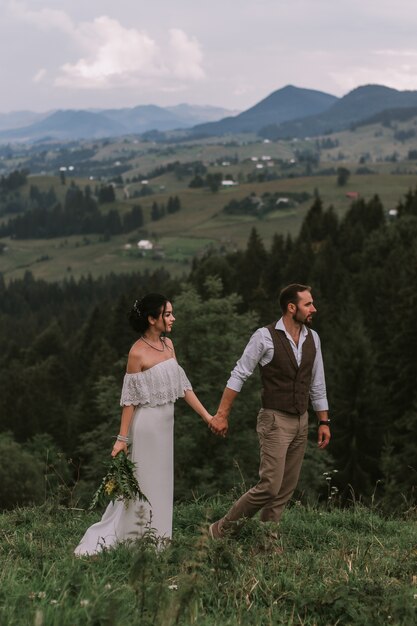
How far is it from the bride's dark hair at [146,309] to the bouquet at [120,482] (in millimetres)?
1298

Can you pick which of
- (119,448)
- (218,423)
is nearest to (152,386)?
(119,448)

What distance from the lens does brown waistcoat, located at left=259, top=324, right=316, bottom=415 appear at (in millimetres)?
7762

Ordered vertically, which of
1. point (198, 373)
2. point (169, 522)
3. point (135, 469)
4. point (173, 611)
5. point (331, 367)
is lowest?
point (331, 367)

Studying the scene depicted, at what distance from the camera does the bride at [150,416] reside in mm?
7734

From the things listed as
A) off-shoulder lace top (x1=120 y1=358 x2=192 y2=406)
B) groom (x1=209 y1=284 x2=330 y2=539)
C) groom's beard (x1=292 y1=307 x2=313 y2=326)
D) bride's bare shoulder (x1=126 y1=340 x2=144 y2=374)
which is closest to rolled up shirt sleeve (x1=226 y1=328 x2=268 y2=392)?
groom (x1=209 y1=284 x2=330 y2=539)

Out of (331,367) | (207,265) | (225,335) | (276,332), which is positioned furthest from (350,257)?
(276,332)

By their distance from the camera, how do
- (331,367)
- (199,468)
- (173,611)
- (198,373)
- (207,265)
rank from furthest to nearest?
(207,265)
(331,367)
(198,373)
(199,468)
(173,611)

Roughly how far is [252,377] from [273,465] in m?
29.4

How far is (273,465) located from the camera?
25.4ft

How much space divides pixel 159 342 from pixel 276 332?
1200 millimetres

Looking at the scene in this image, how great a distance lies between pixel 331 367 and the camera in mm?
50750

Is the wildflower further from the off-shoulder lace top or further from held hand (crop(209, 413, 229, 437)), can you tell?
held hand (crop(209, 413, 229, 437))

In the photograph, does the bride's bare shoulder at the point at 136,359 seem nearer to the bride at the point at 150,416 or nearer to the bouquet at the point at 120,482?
the bride at the point at 150,416

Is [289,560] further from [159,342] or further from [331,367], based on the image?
[331,367]
